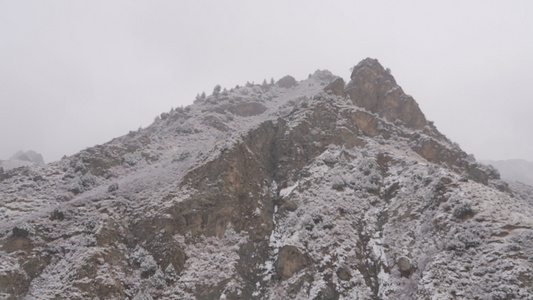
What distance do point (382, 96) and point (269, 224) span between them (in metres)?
34.0

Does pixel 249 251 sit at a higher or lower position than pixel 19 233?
lower

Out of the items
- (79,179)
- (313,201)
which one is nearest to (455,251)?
(313,201)

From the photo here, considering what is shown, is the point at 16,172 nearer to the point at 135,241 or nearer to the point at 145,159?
the point at 145,159

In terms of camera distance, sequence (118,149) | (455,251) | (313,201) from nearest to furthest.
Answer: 1. (455,251)
2. (313,201)
3. (118,149)

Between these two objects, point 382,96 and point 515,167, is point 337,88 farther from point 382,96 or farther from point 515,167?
point 515,167

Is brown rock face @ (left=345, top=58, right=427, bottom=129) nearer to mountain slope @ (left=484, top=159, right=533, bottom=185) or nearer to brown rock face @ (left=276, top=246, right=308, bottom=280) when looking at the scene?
brown rock face @ (left=276, top=246, right=308, bottom=280)

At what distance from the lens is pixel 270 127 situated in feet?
125

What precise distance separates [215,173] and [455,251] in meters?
19.9

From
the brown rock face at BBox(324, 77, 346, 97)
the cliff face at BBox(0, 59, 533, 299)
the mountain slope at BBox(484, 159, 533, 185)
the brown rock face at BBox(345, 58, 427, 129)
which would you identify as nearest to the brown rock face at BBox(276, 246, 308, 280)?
the cliff face at BBox(0, 59, 533, 299)

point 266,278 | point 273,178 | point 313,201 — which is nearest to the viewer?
point 266,278

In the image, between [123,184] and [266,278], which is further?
[123,184]

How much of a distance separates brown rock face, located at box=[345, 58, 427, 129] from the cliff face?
1011 cm

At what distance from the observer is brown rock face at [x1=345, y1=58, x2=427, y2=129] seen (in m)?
47.2

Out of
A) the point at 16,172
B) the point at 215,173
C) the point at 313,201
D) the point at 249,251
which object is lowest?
the point at 249,251
